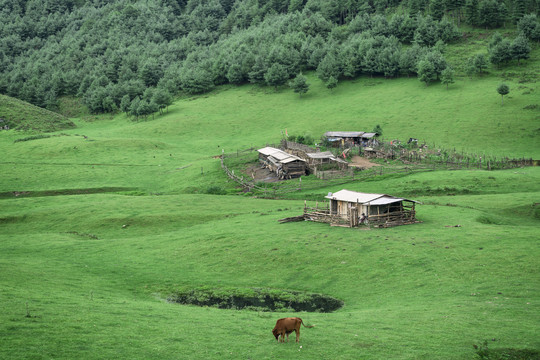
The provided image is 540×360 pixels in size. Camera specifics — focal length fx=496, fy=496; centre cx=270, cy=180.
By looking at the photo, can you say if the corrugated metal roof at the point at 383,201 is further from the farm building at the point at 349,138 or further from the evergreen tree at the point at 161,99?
the evergreen tree at the point at 161,99

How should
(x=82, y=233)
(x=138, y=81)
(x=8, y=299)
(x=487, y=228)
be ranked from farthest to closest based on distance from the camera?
(x=138, y=81)
(x=82, y=233)
(x=487, y=228)
(x=8, y=299)

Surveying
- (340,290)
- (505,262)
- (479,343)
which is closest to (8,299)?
(340,290)

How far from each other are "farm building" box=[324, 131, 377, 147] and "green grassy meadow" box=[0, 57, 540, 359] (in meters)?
6.78

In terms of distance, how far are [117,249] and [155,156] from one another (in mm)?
61222

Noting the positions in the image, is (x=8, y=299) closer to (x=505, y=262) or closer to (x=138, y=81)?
(x=505, y=262)

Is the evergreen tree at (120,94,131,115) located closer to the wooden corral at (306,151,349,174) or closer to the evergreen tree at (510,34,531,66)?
the wooden corral at (306,151,349,174)

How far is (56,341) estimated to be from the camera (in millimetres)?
22109

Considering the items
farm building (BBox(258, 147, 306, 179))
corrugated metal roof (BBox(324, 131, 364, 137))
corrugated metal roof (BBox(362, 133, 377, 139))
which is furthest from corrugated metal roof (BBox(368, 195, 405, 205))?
corrugated metal roof (BBox(324, 131, 364, 137))

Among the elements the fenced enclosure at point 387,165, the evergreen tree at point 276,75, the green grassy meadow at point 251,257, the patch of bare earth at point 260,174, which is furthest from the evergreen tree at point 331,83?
the patch of bare earth at point 260,174

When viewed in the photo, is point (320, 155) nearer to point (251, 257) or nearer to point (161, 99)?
point (251, 257)

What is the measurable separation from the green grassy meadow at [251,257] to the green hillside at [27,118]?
1394 inches

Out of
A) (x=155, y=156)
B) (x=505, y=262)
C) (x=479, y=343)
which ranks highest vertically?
(x=479, y=343)

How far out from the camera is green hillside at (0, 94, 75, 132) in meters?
144

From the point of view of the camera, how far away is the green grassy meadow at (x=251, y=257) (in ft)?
78.4
